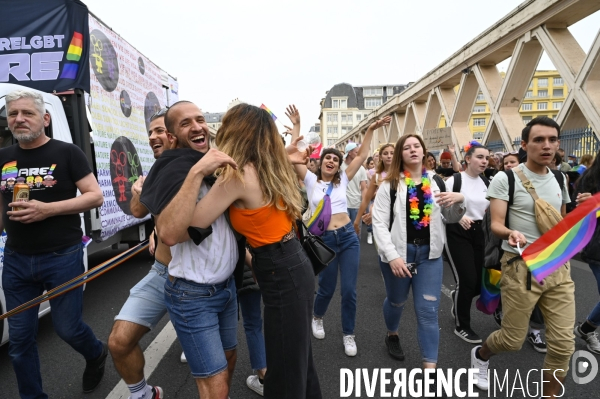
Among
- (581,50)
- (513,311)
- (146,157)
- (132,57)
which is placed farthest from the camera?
(581,50)

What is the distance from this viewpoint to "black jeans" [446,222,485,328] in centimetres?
376

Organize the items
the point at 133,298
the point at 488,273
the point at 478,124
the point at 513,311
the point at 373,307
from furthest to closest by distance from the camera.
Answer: the point at 478,124 → the point at 373,307 → the point at 488,273 → the point at 513,311 → the point at 133,298

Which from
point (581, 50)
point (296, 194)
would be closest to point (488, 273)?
point (296, 194)

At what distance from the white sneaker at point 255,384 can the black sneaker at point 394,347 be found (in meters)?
1.19

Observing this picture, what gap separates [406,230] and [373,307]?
2.00m

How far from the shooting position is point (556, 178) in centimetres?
277

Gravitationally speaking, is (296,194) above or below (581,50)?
below

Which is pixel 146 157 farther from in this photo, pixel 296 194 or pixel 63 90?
pixel 296 194

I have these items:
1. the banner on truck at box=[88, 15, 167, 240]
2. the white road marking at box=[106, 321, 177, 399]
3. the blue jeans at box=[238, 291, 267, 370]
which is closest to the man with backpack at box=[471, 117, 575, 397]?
the blue jeans at box=[238, 291, 267, 370]

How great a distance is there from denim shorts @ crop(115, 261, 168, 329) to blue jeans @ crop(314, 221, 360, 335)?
161cm

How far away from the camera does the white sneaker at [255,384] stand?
2.81 metres

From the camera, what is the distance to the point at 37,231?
2.51 metres

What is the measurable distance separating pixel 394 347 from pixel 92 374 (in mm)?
2427

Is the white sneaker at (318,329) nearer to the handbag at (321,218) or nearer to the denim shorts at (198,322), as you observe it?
the handbag at (321,218)
